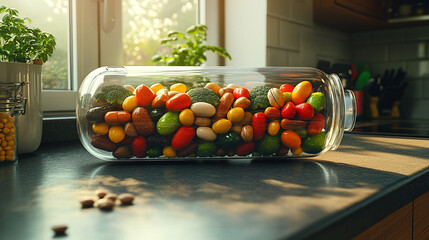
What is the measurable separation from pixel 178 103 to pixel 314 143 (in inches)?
10.8

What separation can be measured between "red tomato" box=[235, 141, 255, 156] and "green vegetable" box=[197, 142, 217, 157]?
5cm

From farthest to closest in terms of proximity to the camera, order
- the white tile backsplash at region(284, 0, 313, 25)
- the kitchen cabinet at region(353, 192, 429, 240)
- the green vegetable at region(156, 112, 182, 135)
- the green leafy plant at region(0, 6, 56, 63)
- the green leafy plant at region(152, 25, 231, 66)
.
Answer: the white tile backsplash at region(284, 0, 313, 25) → the green leafy plant at region(152, 25, 231, 66) → the green leafy plant at region(0, 6, 56, 63) → the green vegetable at region(156, 112, 182, 135) → the kitchen cabinet at region(353, 192, 429, 240)

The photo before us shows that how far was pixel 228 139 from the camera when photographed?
0.75 metres

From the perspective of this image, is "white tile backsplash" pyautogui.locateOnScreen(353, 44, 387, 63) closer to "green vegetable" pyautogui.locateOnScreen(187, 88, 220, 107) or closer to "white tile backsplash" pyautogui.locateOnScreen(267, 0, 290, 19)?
"white tile backsplash" pyautogui.locateOnScreen(267, 0, 290, 19)

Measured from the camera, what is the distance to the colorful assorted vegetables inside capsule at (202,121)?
A: 0.75 meters

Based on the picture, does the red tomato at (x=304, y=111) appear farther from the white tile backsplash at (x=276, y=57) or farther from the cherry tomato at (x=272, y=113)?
the white tile backsplash at (x=276, y=57)

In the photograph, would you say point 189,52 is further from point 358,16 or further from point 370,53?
point 370,53

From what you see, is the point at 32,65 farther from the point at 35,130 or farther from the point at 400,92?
the point at 400,92

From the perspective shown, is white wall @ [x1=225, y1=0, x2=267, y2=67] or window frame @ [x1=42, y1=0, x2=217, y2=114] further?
white wall @ [x1=225, y1=0, x2=267, y2=67]

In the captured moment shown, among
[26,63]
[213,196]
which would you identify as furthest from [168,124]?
[26,63]

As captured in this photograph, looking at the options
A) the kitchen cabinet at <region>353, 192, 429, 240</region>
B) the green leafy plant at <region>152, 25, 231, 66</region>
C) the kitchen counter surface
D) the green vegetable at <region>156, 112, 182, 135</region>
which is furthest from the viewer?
the green leafy plant at <region>152, 25, 231, 66</region>

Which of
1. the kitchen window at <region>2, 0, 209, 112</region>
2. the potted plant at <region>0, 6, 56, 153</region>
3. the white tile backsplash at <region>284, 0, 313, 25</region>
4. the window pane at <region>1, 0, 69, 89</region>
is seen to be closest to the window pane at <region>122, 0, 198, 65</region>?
the kitchen window at <region>2, 0, 209, 112</region>

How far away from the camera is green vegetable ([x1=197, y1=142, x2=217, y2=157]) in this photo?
2.47 ft

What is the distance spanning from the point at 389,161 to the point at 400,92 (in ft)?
5.67
